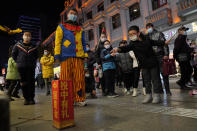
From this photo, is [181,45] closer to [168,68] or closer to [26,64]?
[168,68]

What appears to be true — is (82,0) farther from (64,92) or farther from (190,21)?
(64,92)

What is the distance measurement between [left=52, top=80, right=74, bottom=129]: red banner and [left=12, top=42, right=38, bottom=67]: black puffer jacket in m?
2.55

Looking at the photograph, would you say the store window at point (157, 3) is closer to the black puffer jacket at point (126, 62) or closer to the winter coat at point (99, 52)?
the black puffer jacket at point (126, 62)

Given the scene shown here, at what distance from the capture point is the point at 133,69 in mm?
4805

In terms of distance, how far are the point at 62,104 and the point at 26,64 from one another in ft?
8.93

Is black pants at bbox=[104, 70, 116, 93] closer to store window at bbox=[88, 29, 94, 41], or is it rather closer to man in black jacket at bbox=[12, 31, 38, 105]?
man in black jacket at bbox=[12, 31, 38, 105]

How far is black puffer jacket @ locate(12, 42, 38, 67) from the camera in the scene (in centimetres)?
403

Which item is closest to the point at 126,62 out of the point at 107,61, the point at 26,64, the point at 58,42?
the point at 107,61

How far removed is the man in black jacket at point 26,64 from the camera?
402cm

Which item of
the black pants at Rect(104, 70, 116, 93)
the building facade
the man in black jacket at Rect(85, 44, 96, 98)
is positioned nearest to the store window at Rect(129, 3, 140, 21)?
the building facade

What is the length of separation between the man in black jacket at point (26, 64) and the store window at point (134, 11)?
15688 millimetres

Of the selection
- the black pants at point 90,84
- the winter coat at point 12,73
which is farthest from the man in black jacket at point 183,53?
the winter coat at point 12,73

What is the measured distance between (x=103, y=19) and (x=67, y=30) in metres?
19.8

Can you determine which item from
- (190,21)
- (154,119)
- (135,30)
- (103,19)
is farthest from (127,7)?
(154,119)
